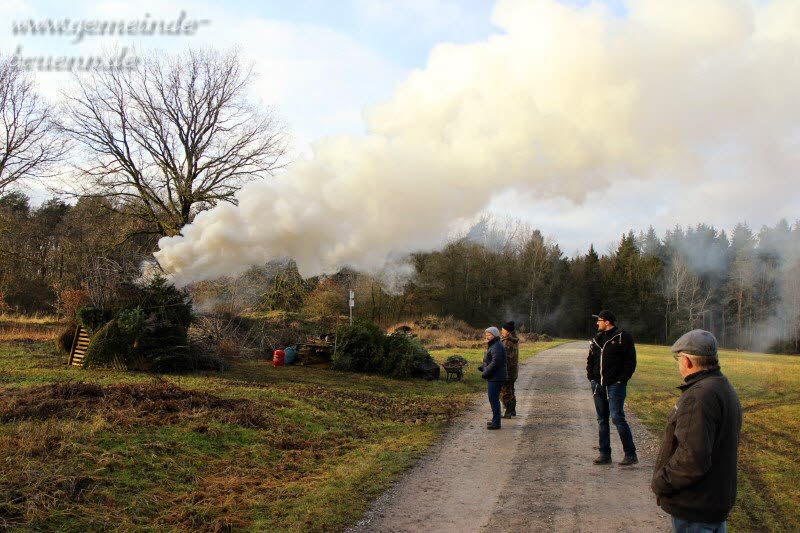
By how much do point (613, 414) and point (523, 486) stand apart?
1912mm

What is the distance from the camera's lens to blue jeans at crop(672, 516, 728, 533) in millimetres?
3629

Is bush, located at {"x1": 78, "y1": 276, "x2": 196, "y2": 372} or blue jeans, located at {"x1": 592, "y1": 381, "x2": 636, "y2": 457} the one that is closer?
blue jeans, located at {"x1": 592, "y1": 381, "x2": 636, "y2": 457}

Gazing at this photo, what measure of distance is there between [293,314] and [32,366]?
57.0ft

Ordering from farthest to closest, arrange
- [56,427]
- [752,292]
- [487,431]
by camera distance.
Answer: [752,292], [487,431], [56,427]

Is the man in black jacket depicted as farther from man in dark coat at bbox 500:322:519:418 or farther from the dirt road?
man in dark coat at bbox 500:322:519:418

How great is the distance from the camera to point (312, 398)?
1246cm

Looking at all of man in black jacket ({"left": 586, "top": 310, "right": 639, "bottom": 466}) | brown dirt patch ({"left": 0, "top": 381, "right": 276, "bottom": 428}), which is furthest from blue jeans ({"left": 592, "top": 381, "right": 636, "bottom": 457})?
brown dirt patch ({"left": 0, "top": 381, "right": 276, "bottom": 428})

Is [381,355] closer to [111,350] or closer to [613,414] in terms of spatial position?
[111,350]

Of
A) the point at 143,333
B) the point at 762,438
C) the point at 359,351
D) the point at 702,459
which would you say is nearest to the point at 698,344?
the point at 702,459

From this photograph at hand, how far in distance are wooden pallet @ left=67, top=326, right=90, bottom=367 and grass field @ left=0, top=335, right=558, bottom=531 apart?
225cm

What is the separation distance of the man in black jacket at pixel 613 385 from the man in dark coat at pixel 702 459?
4333 mm

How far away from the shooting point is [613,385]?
8047mm

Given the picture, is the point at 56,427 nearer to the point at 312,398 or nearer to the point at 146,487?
the point at 146,487

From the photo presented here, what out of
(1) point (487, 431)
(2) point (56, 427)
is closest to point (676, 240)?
(1) point (487, 431)
